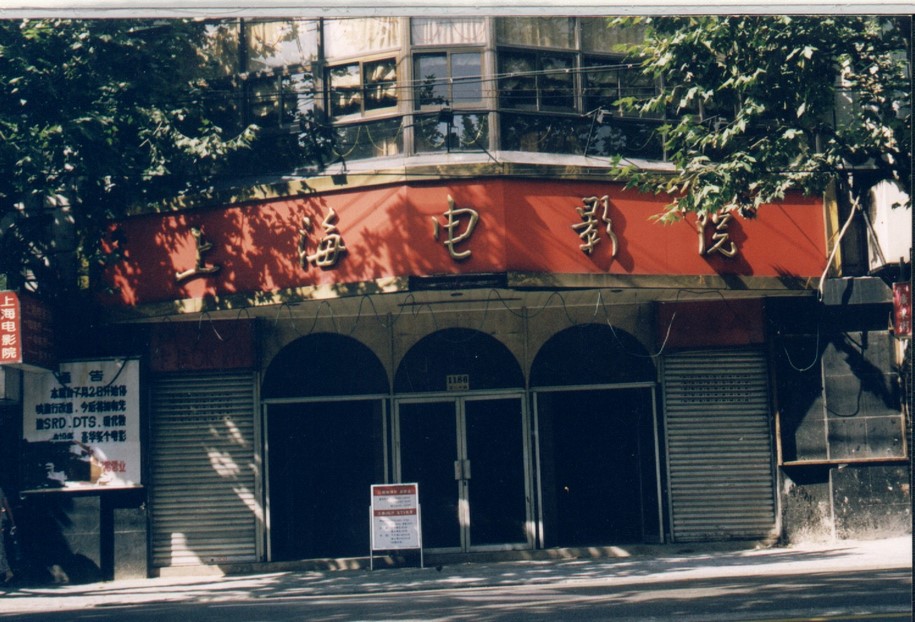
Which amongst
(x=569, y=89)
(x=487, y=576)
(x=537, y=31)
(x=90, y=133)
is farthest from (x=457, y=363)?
(x=90, y=133)

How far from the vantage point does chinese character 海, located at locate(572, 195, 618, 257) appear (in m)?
14.5

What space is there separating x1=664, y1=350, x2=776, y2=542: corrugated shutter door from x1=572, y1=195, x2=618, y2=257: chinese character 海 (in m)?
2.77

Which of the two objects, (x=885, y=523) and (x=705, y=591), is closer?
(x=705, y=591)

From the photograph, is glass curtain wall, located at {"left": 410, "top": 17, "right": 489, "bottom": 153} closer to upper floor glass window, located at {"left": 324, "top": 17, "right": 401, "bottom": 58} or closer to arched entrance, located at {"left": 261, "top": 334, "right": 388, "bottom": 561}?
upper floor glass window, located at {"left": 324, "top": 17, "right": 401, "bottom": 58}

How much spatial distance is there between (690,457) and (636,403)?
1.21 m

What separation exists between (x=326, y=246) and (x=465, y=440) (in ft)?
13.1

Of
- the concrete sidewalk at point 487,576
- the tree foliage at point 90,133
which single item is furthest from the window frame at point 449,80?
the concrete sidewalk at point 487,576

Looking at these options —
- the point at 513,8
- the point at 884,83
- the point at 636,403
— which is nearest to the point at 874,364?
the point at 636,403

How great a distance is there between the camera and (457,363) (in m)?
16.3

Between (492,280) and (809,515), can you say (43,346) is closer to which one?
(492,280)

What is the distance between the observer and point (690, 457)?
16.0m

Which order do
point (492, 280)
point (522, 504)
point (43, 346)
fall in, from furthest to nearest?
1. point (522, 504)
2. point (43, 346)
3. point (492, 280)

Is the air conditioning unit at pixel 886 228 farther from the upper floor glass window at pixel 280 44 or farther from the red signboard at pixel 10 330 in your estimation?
the red signboard at pixel 10 330

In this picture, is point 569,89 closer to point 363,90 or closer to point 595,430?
point 363,90
